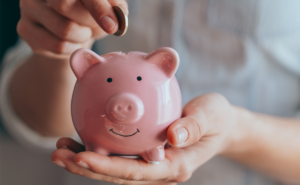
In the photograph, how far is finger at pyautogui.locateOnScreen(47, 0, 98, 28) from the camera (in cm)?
67

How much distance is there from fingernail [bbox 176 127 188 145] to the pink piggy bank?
0.05m

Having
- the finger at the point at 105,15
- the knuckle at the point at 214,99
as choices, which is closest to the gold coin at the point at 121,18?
the finger at the point at 105,15

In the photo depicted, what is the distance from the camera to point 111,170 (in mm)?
→ 574

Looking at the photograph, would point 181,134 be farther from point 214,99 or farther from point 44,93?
point 44,93

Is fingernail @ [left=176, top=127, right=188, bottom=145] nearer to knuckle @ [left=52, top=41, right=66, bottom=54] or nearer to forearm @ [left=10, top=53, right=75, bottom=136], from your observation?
knuckle @ [left=52, top=41, right=66, bottom=54]

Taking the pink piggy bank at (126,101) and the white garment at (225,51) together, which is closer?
the pink piggy bank at (126,101)

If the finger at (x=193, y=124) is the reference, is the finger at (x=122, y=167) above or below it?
below

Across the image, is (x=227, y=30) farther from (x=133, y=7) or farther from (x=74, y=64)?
(x=74, y=64)

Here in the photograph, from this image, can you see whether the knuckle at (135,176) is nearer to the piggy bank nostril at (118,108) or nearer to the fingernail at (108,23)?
the piggy bank nostril at (118,108)

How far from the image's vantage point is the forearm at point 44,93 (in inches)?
42.5

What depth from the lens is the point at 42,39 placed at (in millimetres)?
813

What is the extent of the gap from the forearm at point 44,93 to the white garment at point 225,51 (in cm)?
4

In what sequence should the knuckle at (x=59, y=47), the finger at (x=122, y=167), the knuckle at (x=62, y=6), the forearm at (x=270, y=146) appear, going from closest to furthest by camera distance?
1. the finger at (x=122, y=167)
2. the knuckle at (x=62, y=6)
3. the knuckle at (x=59, y=47)
4. the forearm at (x=270, y=146)

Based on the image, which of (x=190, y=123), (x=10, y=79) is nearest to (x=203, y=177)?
(x=190, y=123)
